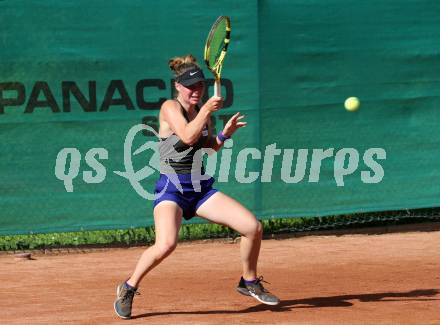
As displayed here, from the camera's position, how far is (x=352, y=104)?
938 centimetres

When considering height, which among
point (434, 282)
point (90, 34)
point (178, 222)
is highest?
point (90, 34)

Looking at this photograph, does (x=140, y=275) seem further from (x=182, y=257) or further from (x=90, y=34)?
(x=90, y=34)

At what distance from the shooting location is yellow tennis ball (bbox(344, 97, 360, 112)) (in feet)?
30.8

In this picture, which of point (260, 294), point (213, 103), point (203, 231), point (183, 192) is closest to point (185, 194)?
point (183, 192)

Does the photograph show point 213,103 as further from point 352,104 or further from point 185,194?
point 352,104

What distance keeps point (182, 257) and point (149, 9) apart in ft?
7.38

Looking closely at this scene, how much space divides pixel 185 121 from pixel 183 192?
494 millimetres

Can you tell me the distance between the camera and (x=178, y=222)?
21.1ft

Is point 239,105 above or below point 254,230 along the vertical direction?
above

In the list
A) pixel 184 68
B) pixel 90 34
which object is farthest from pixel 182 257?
pixel 184 68

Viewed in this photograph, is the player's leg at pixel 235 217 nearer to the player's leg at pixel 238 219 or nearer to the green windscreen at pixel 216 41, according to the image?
the player's leg at pixel 238 219

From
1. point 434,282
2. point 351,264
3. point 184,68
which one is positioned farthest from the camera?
point 351,264

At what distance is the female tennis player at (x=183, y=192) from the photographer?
6.30 meters

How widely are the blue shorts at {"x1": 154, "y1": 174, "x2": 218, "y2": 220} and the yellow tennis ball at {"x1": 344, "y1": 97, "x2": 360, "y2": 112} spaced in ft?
10.5
